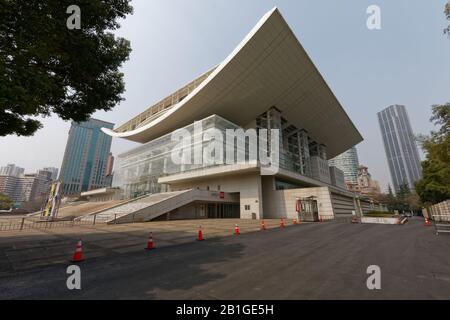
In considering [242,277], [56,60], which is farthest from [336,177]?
[56,60]

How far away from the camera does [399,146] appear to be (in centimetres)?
12975

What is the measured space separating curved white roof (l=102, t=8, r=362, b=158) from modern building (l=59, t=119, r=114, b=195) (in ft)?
275

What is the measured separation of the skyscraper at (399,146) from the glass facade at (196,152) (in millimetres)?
115881

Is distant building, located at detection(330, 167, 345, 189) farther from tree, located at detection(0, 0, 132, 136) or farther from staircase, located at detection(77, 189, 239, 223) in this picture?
tree, located at detection(0, 0, 132, 136)

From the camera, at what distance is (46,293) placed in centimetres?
374

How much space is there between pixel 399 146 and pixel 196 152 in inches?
6271

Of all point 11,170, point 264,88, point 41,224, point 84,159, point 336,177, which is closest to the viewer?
point 41,224

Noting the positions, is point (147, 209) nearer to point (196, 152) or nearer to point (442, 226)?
point (196, 152)

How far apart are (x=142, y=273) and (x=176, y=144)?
32.2 meters

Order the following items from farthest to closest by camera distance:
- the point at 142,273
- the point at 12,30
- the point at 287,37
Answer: the point at 287,37
the point at 12,30
the point at 142,273

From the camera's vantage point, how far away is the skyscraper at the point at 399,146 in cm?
11794

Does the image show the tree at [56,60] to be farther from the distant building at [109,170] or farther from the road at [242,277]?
the distant building at [109,170]

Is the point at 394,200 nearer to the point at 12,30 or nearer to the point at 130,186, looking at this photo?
the point at 130,186

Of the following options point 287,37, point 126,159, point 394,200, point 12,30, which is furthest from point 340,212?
point 394,200
